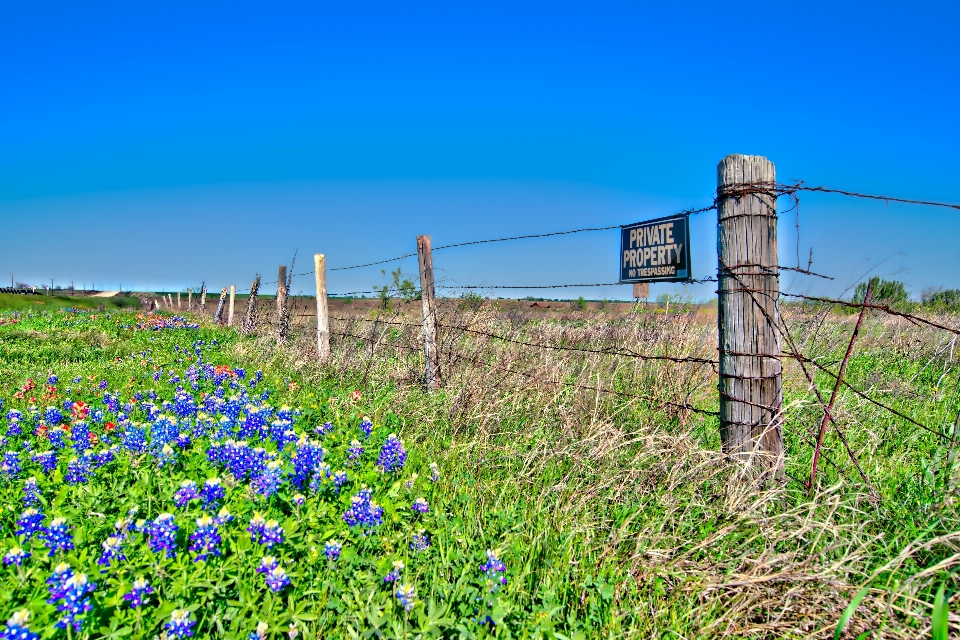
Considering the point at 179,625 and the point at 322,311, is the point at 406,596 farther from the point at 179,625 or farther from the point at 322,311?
the point at 322,311

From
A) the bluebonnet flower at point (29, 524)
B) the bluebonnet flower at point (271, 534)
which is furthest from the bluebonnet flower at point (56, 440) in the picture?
the bluebonnet flower at point (271, 534)

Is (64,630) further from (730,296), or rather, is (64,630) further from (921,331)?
(921,331)

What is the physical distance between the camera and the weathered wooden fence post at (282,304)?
1021 cm

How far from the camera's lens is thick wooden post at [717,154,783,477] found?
314cm

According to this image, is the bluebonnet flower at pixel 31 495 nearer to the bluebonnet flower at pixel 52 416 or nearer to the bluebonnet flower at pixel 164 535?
the bluebonnet flower at pixel 164 535

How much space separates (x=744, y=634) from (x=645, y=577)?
0.42 meters

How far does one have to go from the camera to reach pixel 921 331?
8.73 meters

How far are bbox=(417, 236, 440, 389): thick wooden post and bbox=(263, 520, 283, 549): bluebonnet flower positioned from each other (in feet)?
11.5

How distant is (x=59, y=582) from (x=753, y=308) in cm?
334

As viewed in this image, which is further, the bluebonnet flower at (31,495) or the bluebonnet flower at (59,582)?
the bluebonnet flower at (31,495)

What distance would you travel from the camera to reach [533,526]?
2977mm

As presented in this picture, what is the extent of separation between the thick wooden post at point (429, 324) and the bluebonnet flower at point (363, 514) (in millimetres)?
3140

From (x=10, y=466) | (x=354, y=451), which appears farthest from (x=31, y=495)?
(x=354, y=451)

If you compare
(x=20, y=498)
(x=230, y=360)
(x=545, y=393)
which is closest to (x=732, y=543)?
(x=545, y=393)
